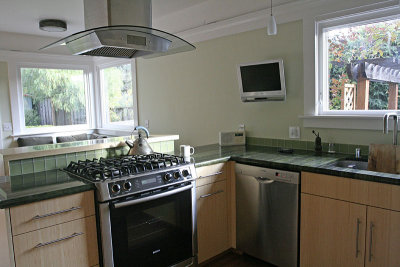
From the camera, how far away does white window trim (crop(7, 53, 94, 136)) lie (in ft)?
15.6

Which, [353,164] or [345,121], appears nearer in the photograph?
[353,164]

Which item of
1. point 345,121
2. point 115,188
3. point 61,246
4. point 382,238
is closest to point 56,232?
point 61,246

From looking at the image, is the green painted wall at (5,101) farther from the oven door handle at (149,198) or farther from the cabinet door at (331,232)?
the cabinet door at (331,232)

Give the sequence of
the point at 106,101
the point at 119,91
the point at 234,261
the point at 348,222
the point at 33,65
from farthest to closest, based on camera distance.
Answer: the point at 106,101 → the point at 119,91 → the point at 33,65 → the point at 234,261 → the point at 348,222

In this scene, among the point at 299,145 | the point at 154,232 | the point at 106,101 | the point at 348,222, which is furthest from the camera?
the point at 106,101

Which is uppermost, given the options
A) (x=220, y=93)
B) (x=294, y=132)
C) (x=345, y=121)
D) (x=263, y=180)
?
(x=220, y=93)

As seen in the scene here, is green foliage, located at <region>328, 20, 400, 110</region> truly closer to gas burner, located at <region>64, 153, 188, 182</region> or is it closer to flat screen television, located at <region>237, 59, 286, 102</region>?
flat screen television, located at <region>237, 59, 286, 102</region>

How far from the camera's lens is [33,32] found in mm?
4754

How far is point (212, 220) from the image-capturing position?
103 inches

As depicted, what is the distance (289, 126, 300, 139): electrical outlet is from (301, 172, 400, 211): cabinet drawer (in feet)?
2.52

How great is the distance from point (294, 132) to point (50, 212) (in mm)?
2137

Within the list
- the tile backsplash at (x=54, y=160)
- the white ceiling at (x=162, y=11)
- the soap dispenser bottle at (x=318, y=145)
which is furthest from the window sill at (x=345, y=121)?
the tile backsplash at (x=54, y=160)

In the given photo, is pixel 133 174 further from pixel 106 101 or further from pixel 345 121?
pixel 106 101

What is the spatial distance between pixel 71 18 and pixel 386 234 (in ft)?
13.4
